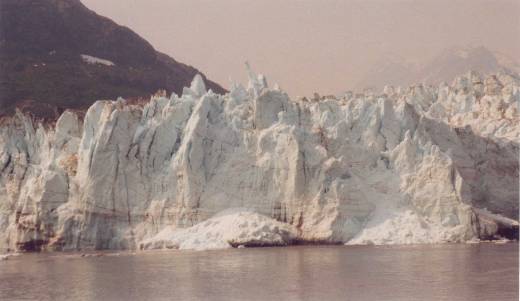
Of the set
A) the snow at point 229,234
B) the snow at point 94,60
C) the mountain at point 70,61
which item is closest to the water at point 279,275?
the snow at point 229,234

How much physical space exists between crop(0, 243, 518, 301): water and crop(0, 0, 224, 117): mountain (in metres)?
43.9

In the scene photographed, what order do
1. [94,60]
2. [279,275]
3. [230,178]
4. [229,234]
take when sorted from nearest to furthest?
1. [279,275]
2. [229,234]
3. [230,178]
4. [94,60]

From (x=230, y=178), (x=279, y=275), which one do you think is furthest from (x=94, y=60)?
(x=279, y=275)

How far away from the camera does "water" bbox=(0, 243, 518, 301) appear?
29.5 metres

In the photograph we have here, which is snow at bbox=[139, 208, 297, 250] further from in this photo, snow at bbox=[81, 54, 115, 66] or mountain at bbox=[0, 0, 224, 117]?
snow at bbox=[81, 54, 115, 66]

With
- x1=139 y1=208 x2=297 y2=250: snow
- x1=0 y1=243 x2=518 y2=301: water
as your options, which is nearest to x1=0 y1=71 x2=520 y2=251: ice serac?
x1=139 y1=208 x2=297 y2=250: snow

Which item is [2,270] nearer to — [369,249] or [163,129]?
[163,129]

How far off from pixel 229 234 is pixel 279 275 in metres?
15.1

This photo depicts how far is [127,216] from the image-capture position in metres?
52.8

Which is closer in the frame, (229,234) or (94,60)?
(229,234)

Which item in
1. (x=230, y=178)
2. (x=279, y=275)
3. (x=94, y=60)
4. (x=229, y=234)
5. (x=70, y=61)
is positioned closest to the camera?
(x=279, y=275)

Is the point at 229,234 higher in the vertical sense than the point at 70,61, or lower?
lower

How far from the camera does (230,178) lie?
5259 centimetres

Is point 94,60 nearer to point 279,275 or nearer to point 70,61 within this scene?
point 70,61
